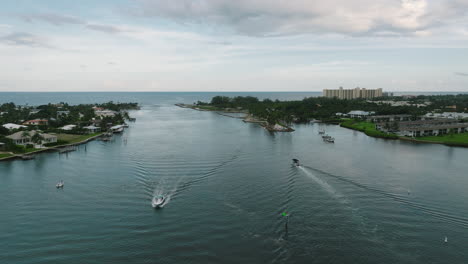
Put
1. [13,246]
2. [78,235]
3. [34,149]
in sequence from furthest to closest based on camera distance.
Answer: [34,149] → [78,235] → [13,246]

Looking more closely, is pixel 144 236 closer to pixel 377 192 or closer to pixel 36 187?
pixel 36 187

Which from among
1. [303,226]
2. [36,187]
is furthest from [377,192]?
[36,187]

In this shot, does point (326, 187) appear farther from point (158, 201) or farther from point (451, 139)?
point (451, 139)

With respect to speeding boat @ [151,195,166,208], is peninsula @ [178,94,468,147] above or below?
above

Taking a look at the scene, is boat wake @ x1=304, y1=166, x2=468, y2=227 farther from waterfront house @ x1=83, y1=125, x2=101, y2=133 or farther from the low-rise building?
the low-rise building

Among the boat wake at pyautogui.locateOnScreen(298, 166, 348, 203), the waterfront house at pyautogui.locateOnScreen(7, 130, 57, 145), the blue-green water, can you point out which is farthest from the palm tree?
the boat wake at pyautogui.locateOnScreen(298, 166, 348, 203)

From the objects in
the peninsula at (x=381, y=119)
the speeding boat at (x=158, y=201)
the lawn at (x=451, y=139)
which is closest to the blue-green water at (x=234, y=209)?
the speeding boat at (x=158, y=201)
